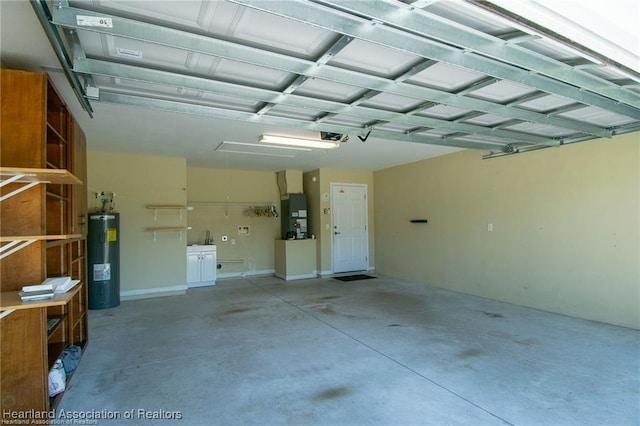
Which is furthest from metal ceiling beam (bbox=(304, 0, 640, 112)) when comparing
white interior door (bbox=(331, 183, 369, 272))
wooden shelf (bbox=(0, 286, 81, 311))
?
white interior door (bbox=(331, 183, 369, 272))

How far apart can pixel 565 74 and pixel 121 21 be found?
109 inches

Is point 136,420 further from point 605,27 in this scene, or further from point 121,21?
point 605,27

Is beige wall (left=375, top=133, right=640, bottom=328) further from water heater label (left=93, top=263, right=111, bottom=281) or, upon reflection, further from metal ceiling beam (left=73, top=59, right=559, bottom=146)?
water heater label (left=93, top=263, right=111, bottom=281)

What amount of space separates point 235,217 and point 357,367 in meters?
5.34

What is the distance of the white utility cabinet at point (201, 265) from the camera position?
6609mm

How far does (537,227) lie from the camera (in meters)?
4.84

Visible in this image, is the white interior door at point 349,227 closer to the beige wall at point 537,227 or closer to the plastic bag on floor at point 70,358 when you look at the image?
the beige wall at point 537,227

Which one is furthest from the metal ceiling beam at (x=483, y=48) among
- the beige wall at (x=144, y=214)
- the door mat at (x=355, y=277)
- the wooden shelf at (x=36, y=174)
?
the door mat at (x=355, y=277)

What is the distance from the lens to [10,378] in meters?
2.11

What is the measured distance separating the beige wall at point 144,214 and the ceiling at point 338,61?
1.79 meters

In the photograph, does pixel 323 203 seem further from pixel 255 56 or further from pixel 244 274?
pixel 255 56

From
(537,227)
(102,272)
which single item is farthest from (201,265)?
(537,227)

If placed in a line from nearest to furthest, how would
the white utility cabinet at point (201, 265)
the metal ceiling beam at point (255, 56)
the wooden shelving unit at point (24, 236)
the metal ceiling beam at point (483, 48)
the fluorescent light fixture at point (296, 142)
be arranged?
the metal ceiling beam at point (483, 48), the metal ceiling beam at point (255, 56), the wooden shelving unit at point (24, 236), the fluorescent light fixture at point (296, 142), the white utility cabinet at point (201, 265)

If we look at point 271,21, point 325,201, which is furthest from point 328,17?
point 325,201
